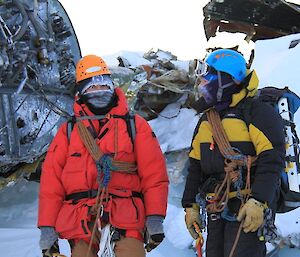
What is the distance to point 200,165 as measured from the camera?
3305 millimetres

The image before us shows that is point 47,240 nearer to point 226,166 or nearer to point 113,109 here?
point 113,109

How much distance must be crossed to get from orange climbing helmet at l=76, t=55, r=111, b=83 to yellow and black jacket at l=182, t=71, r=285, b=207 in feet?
2.51

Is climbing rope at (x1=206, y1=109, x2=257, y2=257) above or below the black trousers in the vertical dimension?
above

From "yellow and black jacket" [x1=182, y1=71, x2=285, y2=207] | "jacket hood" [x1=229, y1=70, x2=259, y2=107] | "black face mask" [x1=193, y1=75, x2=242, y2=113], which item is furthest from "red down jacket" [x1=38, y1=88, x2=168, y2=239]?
"jacket hood" [x1=229, y1=70, x2=259, y2=107]

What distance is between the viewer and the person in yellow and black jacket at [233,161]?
2885mm

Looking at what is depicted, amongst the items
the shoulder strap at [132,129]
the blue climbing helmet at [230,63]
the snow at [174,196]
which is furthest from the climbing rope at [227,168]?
the snow at [174,196]

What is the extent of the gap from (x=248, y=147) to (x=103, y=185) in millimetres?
909

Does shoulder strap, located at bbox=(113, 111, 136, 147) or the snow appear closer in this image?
shoulder strap, located at bbox=(113, 111, 136, 147)

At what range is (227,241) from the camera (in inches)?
119

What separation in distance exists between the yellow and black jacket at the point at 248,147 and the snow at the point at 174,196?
1885 mm

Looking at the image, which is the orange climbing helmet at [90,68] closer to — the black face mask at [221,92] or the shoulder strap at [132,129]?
the shoulder strap at [132,129]

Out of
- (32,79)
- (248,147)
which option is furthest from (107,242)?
(32,79)

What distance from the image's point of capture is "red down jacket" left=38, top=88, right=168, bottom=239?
3090mm

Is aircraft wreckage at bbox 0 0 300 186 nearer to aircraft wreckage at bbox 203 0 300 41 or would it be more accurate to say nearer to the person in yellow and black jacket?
the person in yellow and black jacket
